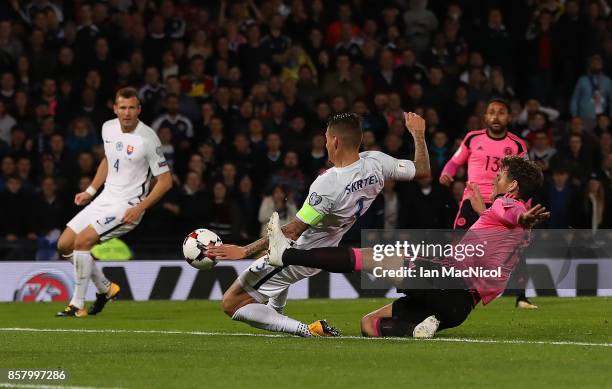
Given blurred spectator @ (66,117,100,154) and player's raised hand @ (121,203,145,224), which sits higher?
blurred spectator @ (66,117,100,154)

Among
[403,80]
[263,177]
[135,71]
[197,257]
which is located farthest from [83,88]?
[197,257]

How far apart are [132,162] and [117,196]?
0.40 meters

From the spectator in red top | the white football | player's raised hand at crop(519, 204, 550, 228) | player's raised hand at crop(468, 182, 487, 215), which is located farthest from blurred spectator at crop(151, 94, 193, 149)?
player's raised hand at crop(519, 204, 550, 228)

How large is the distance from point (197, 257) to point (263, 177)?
944 cm

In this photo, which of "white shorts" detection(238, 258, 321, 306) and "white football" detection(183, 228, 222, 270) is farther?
"white shorts" detection(238, 258, 321, 306)

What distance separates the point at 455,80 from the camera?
886 inches

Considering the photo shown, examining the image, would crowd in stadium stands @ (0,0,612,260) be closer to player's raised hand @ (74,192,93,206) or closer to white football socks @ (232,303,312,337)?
player's raised hand @ (74,192,93,206)

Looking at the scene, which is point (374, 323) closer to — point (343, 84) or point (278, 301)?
point (278, 301)

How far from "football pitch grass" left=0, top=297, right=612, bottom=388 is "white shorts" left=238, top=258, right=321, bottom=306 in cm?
39

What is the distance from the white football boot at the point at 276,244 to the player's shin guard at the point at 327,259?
4 cm

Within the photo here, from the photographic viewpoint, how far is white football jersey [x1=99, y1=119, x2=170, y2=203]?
14945 millimetres

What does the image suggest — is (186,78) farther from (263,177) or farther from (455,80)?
(455,80)

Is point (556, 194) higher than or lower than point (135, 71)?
lower

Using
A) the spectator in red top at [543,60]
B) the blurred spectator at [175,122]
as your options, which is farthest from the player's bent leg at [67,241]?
the spectator in red top at [543,60]
